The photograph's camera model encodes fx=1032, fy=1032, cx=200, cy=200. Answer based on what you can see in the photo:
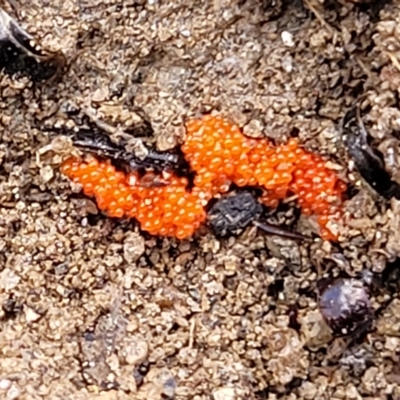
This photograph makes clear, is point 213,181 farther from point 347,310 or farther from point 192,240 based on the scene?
point 347,310

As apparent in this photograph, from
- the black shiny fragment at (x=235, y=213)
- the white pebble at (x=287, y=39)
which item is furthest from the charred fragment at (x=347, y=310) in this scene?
the white pebble at (x=287, y=39)

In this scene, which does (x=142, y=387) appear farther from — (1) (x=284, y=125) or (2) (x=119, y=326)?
(1) (x=284, y=125)

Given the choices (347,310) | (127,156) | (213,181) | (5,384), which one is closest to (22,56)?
(127,156)

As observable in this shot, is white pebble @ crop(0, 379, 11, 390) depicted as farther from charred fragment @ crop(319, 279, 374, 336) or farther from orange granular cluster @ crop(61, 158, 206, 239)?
charred fragment @ crop(319, 279, 374, 336)

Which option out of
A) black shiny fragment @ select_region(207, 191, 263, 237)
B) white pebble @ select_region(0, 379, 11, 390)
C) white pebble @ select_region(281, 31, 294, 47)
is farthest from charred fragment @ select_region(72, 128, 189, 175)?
white pebble @ select_region(0, 379, 11, 390)

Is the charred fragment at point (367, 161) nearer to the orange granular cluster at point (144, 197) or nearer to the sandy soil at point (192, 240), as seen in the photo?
the sandy soil at point (192, 240)
